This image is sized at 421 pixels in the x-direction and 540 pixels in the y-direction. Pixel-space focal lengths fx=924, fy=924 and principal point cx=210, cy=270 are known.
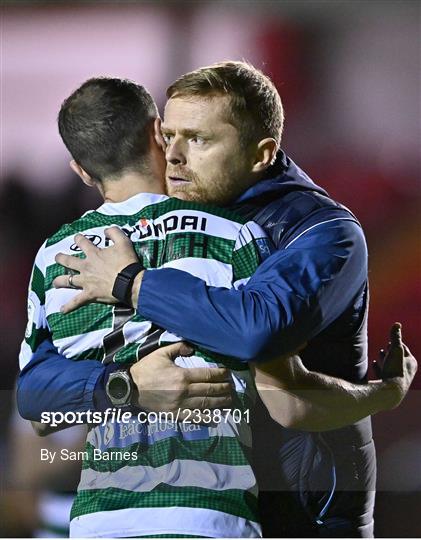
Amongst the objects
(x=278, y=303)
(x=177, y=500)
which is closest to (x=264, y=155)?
(x=278, y=303)

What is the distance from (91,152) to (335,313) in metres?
0.67

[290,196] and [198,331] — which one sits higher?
[290,196]

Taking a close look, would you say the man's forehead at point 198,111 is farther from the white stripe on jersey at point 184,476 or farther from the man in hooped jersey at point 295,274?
the white stripe on jersey at point 184,476

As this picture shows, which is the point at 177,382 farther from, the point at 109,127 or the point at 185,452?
the point at 109,127

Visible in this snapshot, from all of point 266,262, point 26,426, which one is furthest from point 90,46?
point 26,426

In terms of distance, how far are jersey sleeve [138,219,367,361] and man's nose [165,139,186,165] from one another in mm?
303

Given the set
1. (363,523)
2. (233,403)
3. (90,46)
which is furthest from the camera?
(90,46)

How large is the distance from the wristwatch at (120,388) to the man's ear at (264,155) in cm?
55

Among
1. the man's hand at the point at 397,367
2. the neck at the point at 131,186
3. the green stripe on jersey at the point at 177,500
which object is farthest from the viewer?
the man's hand at the point at 397,367

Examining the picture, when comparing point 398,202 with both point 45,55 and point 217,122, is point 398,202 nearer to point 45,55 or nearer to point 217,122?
point 217,122

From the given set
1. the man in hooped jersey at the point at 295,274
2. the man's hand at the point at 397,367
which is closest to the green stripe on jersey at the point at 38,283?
the man in hooped jersey at the point at 295,274

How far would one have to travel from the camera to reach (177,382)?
6.48ft

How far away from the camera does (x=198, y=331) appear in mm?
1874

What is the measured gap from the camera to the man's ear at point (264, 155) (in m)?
2.10
